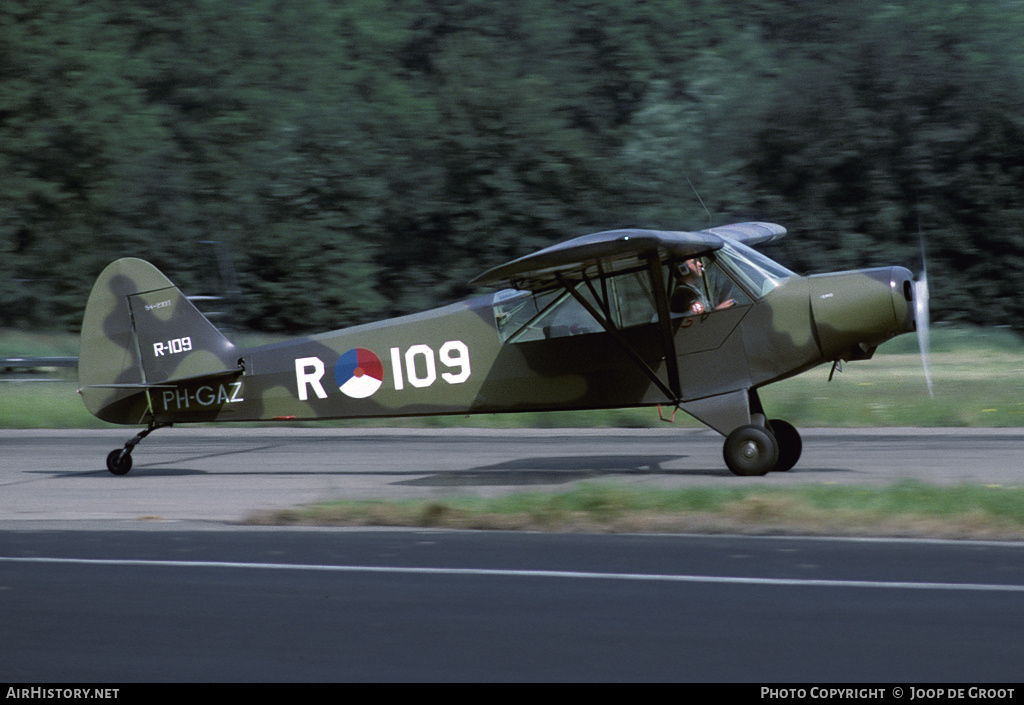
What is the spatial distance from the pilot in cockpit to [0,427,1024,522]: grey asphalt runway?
1.56 meters

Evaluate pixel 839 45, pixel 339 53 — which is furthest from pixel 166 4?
pixel 839 45

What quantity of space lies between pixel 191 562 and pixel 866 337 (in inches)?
250

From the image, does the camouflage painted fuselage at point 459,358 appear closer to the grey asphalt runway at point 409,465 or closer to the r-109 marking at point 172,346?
the r-109 marking at point 172,346

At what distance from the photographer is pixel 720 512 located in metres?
9.30

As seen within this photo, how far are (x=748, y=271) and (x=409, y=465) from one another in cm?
431

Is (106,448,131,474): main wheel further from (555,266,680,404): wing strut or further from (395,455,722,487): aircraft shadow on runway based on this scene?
(555,266,680,404): wing strut

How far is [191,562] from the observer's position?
→ 26.5 ft

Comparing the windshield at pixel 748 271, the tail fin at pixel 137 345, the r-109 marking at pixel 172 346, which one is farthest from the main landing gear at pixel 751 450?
the r-109 marking at pixel 172 346

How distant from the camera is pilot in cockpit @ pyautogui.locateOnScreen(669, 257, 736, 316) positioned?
1201 centimetres

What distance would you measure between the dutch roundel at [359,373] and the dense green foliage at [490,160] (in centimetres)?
2013

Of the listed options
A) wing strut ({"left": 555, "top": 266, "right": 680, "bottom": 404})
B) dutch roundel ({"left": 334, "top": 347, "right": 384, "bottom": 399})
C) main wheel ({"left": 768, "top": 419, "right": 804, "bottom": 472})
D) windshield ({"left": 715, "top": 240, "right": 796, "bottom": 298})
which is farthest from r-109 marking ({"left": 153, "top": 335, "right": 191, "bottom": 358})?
main wheel ({"left": 768, "top": 419, "right": 804, "bottom": 472})

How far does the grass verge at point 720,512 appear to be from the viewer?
873cm

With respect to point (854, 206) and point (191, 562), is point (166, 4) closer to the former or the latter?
point (854, 206)

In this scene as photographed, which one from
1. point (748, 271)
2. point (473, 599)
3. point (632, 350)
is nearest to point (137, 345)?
point (632, 350)
